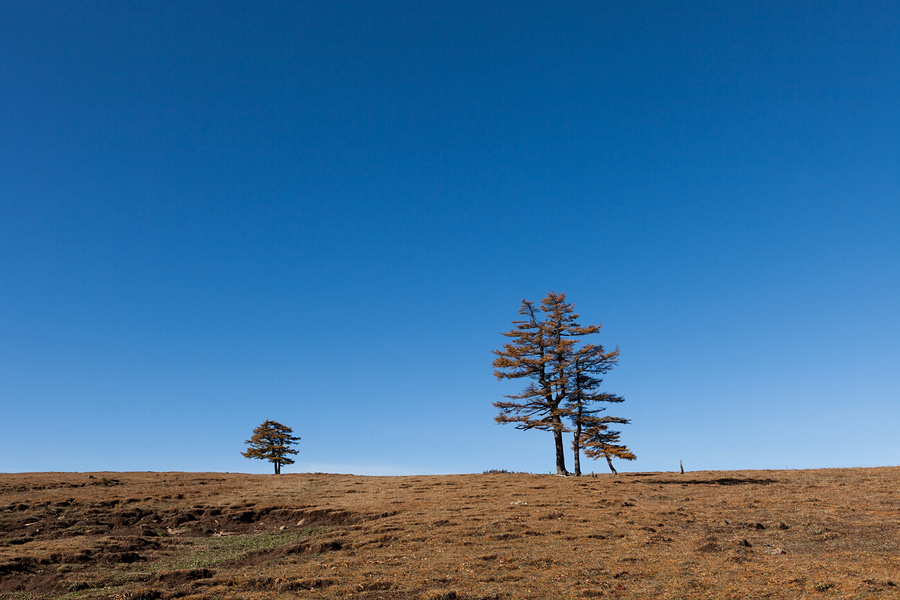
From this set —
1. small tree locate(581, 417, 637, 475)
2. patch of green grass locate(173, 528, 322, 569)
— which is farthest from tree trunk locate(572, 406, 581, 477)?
patch of green grass locate(173, 528, 322, 569)

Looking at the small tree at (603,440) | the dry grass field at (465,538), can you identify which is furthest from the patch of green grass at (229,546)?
the small tree at (603,440)

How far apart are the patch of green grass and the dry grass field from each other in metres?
0.14

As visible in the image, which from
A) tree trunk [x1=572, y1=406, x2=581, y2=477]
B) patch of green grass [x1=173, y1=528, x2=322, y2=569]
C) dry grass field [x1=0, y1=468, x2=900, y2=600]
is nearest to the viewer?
dry grass field [x1=0, y1=468, x2=900, y2=600]

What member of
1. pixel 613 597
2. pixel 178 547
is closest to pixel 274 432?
pixel 178 547

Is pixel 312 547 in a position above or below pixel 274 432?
below

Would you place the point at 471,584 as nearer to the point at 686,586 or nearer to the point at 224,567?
the point at 686,586

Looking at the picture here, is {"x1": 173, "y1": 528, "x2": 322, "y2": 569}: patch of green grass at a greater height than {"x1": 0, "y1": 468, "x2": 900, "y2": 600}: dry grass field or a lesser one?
lesser

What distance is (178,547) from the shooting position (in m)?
23.7

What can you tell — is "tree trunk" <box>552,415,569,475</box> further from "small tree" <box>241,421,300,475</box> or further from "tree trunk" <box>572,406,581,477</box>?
"small tree" <box>241,421,300,475</box>

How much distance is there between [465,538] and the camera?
20516 mm

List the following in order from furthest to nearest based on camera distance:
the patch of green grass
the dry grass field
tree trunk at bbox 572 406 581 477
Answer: tree trunk at bbox 572 406 581 477 → the patch of green grass → the dry grass field

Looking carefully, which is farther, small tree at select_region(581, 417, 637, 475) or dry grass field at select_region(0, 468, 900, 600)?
small tree at select_region(581, 417, 637, 475)

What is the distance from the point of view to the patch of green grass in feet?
67.8

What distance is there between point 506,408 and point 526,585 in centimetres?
2930
